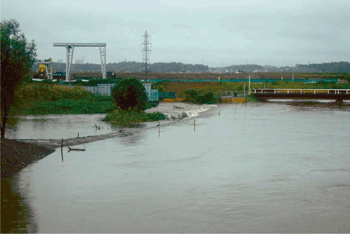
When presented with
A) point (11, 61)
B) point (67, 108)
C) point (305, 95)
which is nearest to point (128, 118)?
point (67, 108)

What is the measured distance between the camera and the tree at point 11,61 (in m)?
21.8

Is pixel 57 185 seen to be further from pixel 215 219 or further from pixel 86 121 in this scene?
pixel 86 121

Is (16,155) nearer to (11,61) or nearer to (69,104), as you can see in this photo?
(11,61)

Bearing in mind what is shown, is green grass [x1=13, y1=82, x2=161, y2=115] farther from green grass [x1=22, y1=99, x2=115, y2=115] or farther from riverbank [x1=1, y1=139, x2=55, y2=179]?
riverbank [x1=1, y1=139, x2=55, y2=179]

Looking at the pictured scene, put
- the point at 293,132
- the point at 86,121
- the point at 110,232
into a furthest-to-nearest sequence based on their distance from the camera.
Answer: the point at 86,121 → the point at 293,132 → the point at 110,232

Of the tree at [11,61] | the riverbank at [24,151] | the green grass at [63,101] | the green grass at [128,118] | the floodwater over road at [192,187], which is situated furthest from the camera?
the green grass at [63,101]

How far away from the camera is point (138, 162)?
2172cm

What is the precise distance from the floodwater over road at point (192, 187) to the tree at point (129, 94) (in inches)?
599

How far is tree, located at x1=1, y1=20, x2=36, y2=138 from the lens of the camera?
71.6 feet

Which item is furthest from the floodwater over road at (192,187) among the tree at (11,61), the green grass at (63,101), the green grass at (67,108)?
the green grass at (63,101)

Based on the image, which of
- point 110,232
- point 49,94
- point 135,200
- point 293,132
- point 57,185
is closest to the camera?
point 110,232

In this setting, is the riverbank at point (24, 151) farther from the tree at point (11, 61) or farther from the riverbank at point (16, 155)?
the tree at point (11, 61)

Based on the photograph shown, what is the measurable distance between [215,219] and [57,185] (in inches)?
285

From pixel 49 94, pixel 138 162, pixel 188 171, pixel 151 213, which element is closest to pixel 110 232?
pixel 151 213
